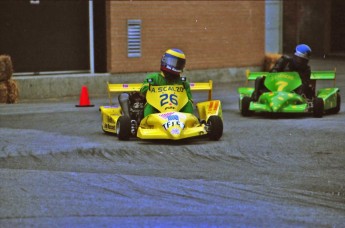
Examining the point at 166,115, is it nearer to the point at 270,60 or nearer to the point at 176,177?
the point at 176,177

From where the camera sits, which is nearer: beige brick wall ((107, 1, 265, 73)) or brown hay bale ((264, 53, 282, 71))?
beige brick wall ((107, 1, 265, 73))

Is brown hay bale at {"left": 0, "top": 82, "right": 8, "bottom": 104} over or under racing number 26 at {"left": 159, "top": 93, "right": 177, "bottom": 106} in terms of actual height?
under

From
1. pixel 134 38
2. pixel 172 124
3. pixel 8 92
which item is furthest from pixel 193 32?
pixel 172 124

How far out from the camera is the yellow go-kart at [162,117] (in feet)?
A: 42.0

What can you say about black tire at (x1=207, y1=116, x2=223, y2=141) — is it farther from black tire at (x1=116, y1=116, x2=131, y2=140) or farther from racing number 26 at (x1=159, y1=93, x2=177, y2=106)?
black tire at (x1=116, y1=116, x2=131, y2=140)

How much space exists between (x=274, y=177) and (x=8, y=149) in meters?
3.85

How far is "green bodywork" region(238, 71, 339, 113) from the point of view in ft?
53.3

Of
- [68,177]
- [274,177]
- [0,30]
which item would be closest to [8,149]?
[68,177]

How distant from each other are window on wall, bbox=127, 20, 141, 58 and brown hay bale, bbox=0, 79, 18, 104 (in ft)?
14.4

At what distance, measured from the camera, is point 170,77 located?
13797mm

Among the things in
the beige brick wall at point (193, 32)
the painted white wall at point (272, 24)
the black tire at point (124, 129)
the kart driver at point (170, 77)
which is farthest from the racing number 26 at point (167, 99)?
the painted white wall at point (272, 24)

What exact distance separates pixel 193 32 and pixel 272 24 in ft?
16.7

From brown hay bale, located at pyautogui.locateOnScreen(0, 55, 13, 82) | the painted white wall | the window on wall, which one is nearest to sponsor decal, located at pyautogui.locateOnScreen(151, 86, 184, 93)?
brown hay bale, located at pyautogui.locateOnScreen(0, 55, 13, 82)

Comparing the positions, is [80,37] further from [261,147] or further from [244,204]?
[244,204]
